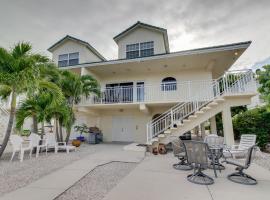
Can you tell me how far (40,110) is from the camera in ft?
28.2

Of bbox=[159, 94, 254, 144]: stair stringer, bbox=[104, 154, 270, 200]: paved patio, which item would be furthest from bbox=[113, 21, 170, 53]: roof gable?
bbox=[104, 154, 270, 200]: paved patio

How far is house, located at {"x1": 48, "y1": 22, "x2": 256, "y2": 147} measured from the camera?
9.10 m

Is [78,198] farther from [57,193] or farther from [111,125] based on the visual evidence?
[111,125]

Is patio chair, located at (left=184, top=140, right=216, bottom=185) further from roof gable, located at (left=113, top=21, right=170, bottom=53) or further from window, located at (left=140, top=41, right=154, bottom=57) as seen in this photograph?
roof gable, located at (left=113, top=21, right=170, bottom=53)

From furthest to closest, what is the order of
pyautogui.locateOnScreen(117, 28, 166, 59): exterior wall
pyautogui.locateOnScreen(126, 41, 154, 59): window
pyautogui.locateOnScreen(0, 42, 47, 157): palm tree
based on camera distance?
pyautogui.locateOnScreen(126, 41, 154, 59): window → pyautogui.locateOnScreen(117, 28, 166, 59): exterior wall → pyautogui.locateOnScreen(0, 42, 47, 157): palm tree

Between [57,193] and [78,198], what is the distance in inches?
22.5

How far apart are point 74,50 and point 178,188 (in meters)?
15.3

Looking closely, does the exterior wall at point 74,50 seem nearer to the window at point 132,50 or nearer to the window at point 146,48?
the window at point 132,50

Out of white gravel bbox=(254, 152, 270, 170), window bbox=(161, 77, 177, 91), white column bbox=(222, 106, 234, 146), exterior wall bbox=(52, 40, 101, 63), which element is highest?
exterior wall bbox=(52, 40, 101, 63)

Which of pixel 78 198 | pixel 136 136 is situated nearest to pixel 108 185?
pixel 78 198

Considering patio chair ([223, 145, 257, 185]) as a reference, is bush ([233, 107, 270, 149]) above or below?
above

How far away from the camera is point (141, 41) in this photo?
46.5 feet

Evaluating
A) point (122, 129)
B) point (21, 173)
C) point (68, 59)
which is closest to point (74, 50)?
point (68, 59)

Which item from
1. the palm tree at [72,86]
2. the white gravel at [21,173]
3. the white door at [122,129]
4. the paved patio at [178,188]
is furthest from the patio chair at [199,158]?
the white door at [122,129]
